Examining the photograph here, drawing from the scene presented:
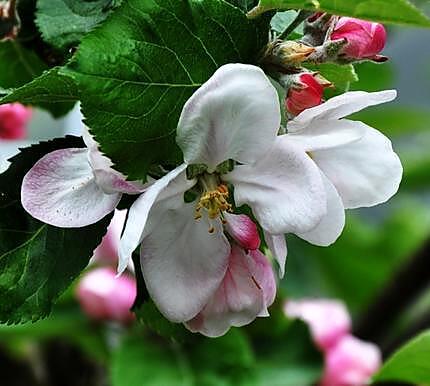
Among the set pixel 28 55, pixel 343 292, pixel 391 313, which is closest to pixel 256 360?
pixel 391 313

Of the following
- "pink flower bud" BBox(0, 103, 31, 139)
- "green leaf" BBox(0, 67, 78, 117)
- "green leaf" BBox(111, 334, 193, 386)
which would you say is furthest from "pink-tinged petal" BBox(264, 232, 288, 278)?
"green leaf" BBox(111, 334, 193, 386)

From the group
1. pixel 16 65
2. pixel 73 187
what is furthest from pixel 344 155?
pixel 16 65

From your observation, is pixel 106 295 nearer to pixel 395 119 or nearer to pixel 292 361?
pixel 292 361

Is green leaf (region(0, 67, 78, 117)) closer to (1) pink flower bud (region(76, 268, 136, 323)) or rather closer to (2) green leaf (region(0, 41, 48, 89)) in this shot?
(2) green leaf (region(0, 41, 48, 89))

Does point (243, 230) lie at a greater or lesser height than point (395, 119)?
greater

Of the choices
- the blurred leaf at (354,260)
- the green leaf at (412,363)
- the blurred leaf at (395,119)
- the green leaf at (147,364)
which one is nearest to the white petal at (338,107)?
the green leaf at (412,363)

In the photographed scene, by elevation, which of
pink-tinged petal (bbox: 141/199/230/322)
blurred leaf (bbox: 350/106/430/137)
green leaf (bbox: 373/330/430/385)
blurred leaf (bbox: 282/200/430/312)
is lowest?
blurred leaf (bbox: 282/200/430/312)
